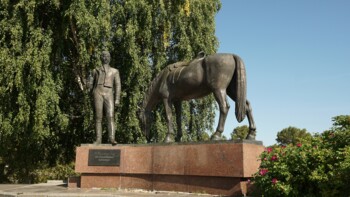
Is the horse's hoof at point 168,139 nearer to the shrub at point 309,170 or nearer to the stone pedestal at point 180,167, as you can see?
the stone pedestal at point 180,167

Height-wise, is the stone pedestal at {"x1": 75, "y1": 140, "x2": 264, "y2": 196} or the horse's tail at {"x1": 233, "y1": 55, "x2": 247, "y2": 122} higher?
the horse's tail at {"x1": 233, "y1": 55, "x2": 247, "y2": 122}

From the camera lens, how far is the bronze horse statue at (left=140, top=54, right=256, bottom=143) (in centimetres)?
862

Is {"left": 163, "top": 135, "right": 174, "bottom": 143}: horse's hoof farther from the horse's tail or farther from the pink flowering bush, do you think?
the pink flowering bush

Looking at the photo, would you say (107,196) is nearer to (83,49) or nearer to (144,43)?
(83,49)

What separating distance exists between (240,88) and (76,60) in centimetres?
1066

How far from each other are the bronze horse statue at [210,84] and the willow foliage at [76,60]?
6.42 meters

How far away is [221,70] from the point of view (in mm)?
8672

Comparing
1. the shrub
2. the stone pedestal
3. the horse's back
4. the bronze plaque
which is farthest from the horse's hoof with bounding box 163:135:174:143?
the shrub

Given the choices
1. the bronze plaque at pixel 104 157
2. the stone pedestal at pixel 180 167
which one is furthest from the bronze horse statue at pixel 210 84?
the bronze plaque at pixel 104 157

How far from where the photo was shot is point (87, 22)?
15258mm

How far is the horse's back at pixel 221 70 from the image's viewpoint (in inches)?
342

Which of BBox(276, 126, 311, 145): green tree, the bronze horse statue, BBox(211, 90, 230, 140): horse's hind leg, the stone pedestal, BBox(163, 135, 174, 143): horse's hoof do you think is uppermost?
BBox(276, 126, 311, 145): green tree

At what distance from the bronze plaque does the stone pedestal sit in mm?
81

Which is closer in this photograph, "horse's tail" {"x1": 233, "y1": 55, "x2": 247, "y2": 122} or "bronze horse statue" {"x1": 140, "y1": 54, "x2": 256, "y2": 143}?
"horse's tail" {"x1": 233, "y1": 55, "x2": 247, "y2": 122}
